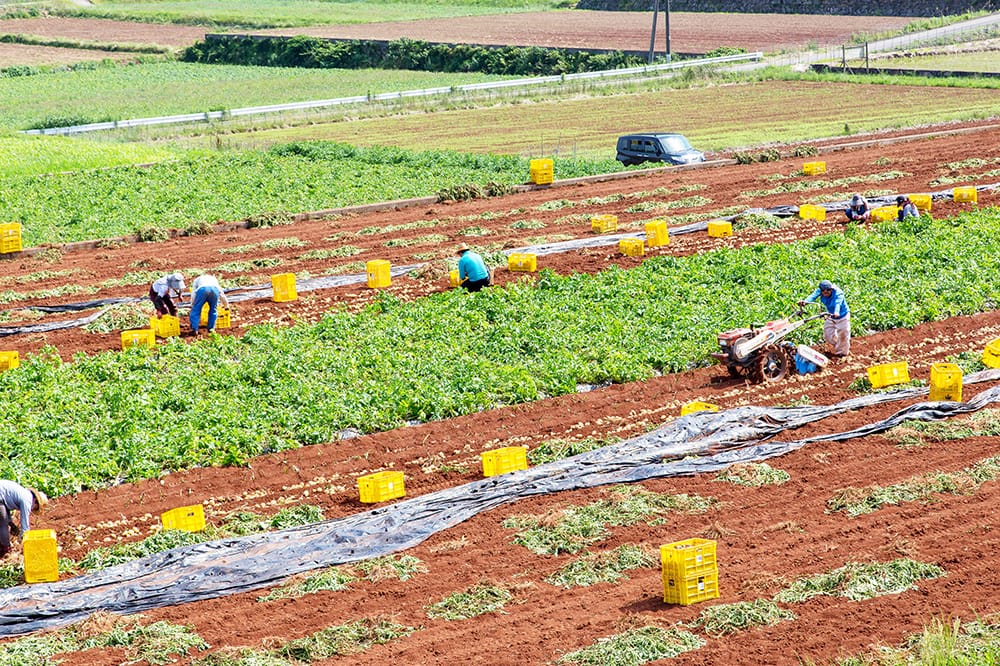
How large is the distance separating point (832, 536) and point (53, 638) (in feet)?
27.2

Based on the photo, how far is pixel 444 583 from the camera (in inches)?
569

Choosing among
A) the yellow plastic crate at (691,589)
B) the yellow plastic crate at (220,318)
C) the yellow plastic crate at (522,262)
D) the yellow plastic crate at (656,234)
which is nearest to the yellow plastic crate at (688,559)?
the yellow plastic crate at (691,589)

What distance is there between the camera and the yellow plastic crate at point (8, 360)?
73.8 ft

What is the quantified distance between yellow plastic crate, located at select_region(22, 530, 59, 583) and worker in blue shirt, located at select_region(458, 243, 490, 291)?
41.9 ft

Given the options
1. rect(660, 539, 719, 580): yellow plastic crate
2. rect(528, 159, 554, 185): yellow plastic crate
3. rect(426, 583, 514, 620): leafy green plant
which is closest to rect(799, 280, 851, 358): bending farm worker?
rect(660, 539, 719, 580): yellow plastic crate

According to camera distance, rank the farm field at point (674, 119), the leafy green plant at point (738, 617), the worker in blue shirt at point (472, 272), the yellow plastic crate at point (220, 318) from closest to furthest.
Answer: the leafy green plant at point (738, 617) → the yellow plastic crate at point (220, 318) → the worker in blue shirt at point (472, 272) → the farm field at point (674, 119)

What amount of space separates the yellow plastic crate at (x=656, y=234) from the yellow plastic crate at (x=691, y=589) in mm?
17571

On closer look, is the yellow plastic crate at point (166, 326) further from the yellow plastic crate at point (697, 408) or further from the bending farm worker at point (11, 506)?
the yellow plastic crate at point (697, 408)

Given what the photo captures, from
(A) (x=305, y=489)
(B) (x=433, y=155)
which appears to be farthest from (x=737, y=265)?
(B) (x=433, y=155)

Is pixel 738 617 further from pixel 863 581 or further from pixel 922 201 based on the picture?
pixel 922 201

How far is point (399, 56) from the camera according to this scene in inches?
3529

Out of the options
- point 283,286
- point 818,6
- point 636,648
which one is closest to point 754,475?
point 636,648

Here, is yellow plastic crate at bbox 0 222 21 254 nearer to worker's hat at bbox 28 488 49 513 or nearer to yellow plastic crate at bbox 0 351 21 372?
yellow plastic crate at bbox 0 351 21 372

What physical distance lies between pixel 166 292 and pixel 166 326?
72 cm
